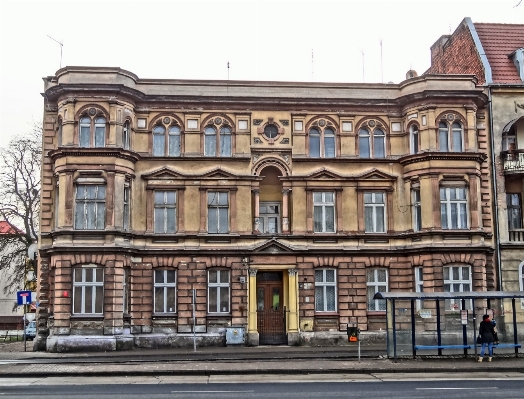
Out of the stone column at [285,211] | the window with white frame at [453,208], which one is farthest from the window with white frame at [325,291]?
the window with white frame at [453,208]

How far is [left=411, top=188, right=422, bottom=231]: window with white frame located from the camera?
33.5 metres

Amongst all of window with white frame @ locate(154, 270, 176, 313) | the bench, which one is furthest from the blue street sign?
the bench

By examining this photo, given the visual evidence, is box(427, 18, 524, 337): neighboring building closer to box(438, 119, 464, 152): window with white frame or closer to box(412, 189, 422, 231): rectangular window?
box(438, 119, 464, 152): window with white frame

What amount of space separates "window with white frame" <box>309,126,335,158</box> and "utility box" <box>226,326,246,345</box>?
9103mm

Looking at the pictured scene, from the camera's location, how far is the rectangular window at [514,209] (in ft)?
116

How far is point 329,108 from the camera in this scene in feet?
113

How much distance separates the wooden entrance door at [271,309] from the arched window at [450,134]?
9998mm

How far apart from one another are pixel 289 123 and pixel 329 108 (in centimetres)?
213

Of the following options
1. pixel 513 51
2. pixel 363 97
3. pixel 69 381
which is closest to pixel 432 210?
pixel 363 97

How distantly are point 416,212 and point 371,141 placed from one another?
4098 millimetres

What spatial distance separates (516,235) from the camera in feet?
113

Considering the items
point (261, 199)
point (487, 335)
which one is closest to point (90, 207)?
point (261, 199)

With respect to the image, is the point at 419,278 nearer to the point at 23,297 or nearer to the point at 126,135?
the point at 126,135

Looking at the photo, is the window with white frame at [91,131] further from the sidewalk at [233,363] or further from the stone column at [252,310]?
the sidewalk at [233,363]
